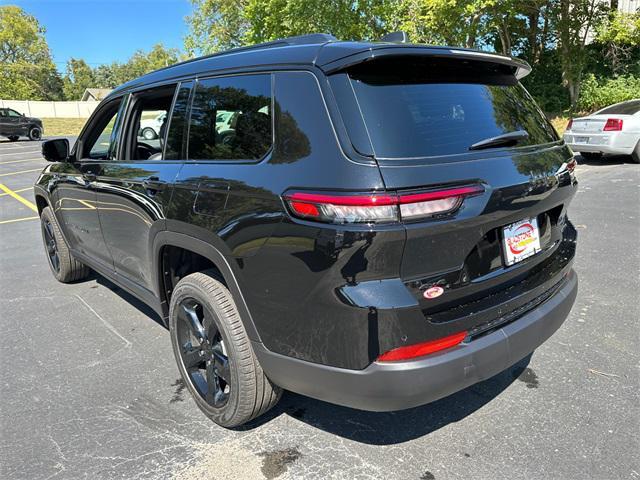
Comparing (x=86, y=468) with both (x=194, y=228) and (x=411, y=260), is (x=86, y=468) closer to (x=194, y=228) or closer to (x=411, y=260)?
(x=194, y=228)

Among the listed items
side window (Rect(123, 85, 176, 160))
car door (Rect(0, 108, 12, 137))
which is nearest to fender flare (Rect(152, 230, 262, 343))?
side window (Rect(123, 85, 176, 160))

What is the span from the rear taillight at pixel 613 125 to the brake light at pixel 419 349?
1046 centimetres

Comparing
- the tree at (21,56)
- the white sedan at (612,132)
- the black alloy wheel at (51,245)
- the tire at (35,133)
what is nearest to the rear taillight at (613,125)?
the white sedan at (612,132)

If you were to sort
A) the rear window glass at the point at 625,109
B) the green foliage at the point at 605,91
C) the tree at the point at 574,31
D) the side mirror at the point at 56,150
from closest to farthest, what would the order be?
the side mirror at the point at 56,150
the rear window glass at the point at 625,109
the tree at the point at 574,31
the green foliage at the point at 605,91

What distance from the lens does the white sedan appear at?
1041 cm

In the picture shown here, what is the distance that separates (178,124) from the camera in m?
2.85

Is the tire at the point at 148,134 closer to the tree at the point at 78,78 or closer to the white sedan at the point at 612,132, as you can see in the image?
the white sedan at the point at 612,132

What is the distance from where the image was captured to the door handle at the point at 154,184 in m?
2.77

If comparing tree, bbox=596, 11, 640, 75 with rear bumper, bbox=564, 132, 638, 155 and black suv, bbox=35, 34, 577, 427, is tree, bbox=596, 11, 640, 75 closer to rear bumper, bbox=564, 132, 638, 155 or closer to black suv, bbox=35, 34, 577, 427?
rear bumper, bbox=564, 132, 638, 155

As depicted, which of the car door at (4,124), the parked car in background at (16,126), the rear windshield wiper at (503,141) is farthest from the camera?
the parked car in background at (16,126)

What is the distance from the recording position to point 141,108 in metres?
3.45

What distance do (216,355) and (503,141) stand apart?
5.80ft

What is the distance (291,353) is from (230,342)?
15.3 inches

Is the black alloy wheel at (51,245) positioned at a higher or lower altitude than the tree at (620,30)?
lower
